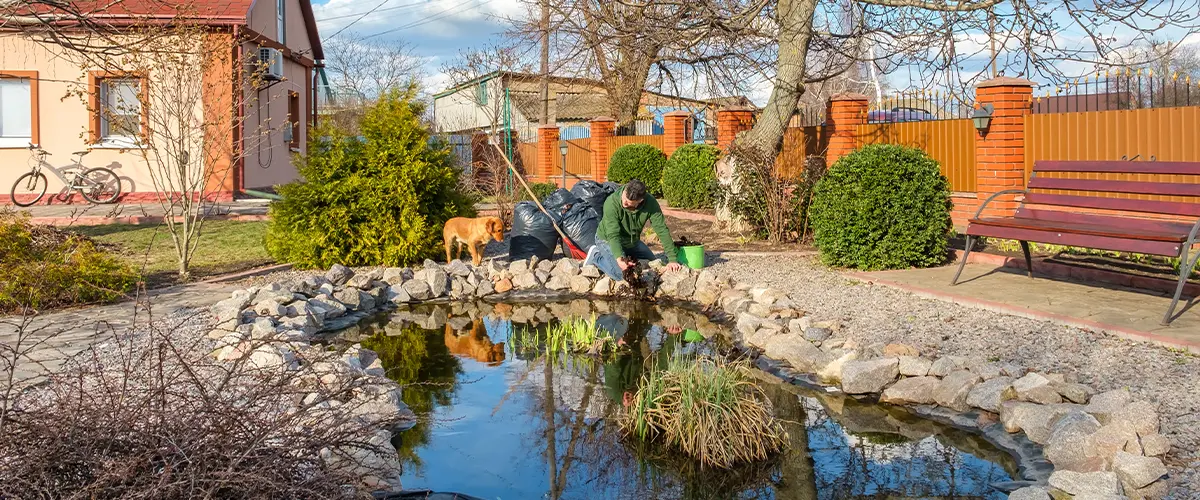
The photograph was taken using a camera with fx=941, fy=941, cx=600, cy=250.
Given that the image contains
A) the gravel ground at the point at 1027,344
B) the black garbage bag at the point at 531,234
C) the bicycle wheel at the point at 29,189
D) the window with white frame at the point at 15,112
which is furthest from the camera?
the window with white frame at the point at 15,112

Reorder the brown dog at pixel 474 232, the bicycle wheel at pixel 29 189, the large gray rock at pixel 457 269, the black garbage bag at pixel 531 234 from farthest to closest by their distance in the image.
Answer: the bicycle wheel at pixel 29 189, the black garbage bag at pixel 531 234, the brown dog at pixel 474 232, the large gray rock at pixel 457 269

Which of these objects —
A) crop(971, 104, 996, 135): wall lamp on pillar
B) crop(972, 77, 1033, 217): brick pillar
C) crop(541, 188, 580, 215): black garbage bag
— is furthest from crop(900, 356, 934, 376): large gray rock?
crop(971, 104, 996, 135): wall lamp on pillar

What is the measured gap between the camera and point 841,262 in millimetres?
9320

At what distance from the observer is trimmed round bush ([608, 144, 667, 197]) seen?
2033 centimetres

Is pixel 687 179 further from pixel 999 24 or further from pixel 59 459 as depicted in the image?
pixel 59 459

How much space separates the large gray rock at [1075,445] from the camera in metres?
3.96

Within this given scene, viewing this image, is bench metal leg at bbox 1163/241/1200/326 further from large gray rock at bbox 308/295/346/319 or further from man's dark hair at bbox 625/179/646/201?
large gray rock at bbox 308/295/346/319

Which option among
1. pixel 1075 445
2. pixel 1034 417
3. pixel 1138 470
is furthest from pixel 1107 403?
pixel 1138 470

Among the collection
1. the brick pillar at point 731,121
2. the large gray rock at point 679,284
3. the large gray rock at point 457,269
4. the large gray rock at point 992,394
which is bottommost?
the large gray rock at point 992,394

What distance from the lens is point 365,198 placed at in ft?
31.8

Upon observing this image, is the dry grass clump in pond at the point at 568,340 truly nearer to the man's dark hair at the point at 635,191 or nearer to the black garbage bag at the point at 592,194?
the man's dark hair at the point at 635,191

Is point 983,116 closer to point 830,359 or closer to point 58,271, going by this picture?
point 830,359

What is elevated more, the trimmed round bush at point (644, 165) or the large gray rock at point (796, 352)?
the trimmed round bush at point (644, 165)

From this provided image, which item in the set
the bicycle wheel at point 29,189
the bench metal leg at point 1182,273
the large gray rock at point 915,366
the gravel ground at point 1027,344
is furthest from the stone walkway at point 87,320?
the bicycle wheel at point 29,189
